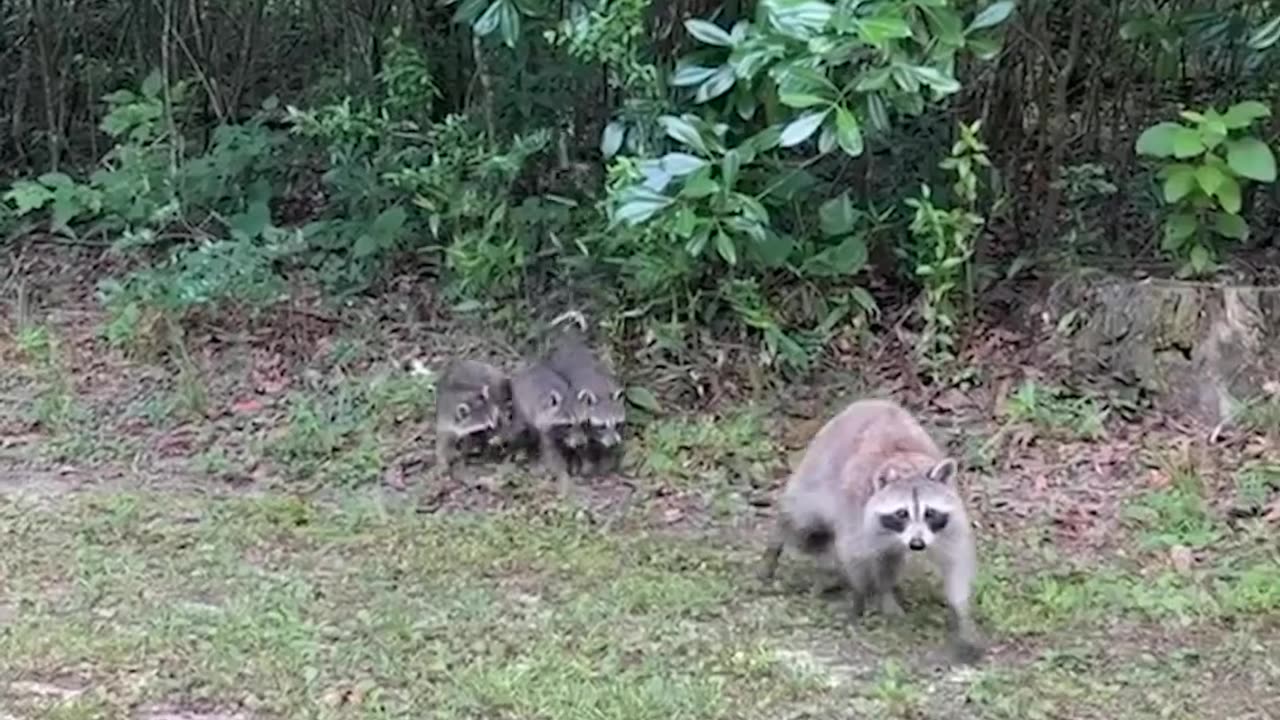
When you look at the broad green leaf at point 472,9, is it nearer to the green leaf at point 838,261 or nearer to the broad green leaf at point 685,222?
the broad green leaf at point 685,222

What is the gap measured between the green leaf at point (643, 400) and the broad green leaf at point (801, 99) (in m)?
1.36

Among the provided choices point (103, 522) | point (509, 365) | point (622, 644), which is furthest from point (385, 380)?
point (622, 644)

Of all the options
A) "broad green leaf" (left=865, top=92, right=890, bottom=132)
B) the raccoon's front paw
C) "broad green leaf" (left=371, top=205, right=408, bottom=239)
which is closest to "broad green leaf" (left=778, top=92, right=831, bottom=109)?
"broad green leaf" (left=865, top=92, right=890, bottom=132)

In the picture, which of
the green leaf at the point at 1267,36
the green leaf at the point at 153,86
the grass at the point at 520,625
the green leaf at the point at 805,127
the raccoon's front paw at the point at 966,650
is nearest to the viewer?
the grass at the point at 520,625

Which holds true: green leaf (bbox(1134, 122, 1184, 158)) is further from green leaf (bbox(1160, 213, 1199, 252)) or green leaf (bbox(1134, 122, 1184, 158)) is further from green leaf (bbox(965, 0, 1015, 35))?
green leaf (bbox(965, 0, 1015, 35))

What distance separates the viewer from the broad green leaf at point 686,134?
20.2 ft

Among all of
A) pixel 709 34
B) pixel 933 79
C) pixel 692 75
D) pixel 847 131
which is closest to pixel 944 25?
pixel 933 79

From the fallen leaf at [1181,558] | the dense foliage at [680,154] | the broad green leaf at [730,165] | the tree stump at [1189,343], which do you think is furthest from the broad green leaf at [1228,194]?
the broad green leaf at [730,165]

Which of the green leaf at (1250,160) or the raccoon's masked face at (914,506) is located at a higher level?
the green leaf at (1250,160)

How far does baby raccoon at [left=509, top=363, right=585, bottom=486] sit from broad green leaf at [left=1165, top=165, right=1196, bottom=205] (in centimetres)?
205

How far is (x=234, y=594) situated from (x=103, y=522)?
86 centimetres

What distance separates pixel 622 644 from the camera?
4707mm

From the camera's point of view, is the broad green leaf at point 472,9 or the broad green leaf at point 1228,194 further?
the broad green leaf at point 472,9

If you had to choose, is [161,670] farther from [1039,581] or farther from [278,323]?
[278,323]
